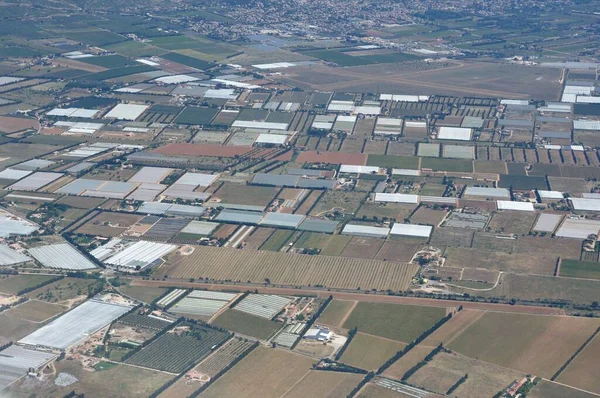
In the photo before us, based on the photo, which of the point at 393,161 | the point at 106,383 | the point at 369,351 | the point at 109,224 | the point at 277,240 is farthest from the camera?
the point at 393,161

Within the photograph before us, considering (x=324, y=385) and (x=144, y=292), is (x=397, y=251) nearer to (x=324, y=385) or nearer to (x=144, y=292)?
(x=144, y=292)

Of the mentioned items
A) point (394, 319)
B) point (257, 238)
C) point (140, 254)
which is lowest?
point (257, 238)

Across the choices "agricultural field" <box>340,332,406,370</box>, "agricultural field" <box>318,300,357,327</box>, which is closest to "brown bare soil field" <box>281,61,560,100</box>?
"agricultural field" <box>318,300,357,327</box>

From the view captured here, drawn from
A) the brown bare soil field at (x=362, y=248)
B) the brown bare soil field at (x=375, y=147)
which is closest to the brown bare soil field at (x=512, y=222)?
the brown bare soil field at (x=362, y=248)

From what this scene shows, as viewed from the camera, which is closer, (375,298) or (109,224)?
(375,298)

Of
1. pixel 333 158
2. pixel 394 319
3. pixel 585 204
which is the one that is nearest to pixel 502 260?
pixel 394 319

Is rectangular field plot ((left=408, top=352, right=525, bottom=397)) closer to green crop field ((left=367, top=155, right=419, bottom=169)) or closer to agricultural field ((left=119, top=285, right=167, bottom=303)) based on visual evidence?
agricultural field ((left=119, top=285, right=167, bottom=303))

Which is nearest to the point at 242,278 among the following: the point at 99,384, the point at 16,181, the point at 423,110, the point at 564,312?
the point at 99,384

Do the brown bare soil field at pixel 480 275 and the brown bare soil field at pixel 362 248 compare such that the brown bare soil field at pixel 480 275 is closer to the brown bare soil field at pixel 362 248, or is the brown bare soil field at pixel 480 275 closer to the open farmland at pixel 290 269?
the open farmland at pixel 290 269
